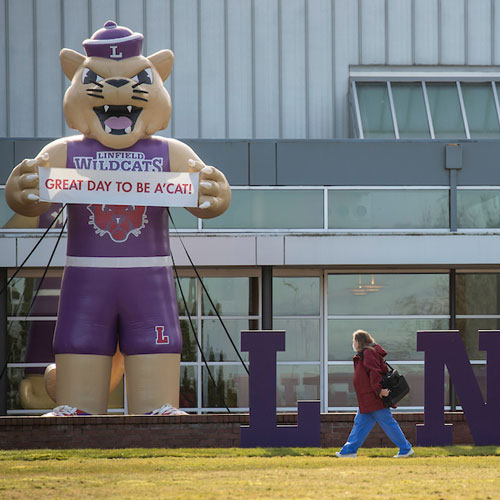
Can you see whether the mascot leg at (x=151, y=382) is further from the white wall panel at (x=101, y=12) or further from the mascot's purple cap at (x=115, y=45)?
the white wall panel at (x=101, y=12)

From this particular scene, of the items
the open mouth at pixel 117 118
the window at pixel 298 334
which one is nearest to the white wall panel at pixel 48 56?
the window at pixel 298 334

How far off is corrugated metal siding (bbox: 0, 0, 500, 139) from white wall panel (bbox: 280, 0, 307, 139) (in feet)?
0.07

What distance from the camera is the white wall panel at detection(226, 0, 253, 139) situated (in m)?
24.4

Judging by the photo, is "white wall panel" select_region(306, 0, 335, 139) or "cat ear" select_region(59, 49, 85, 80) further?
"white wall panel" select_region(306, 0, 335, 139)

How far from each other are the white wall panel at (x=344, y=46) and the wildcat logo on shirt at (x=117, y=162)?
12564 millimetres

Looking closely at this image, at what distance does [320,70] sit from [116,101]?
1309cm

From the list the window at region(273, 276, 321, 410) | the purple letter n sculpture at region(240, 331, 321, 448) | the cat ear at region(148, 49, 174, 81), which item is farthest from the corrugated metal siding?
the purple letter n sculpture at region(240, 331, 321, 448)

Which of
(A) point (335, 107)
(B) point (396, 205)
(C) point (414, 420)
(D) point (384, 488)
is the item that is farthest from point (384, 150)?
(D) point (384, 488)

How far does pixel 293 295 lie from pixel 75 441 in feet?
28.3

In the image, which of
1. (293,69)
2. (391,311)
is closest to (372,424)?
(391,311)

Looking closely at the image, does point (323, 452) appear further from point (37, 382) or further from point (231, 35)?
point (231, 35)

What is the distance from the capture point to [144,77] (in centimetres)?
1228

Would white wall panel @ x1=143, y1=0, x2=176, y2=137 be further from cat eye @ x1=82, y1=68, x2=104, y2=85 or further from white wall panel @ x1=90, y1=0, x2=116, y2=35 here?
cat eye @ x1=82, y1=68, x2=104, y2=85

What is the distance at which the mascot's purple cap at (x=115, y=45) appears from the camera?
40.4 feet
